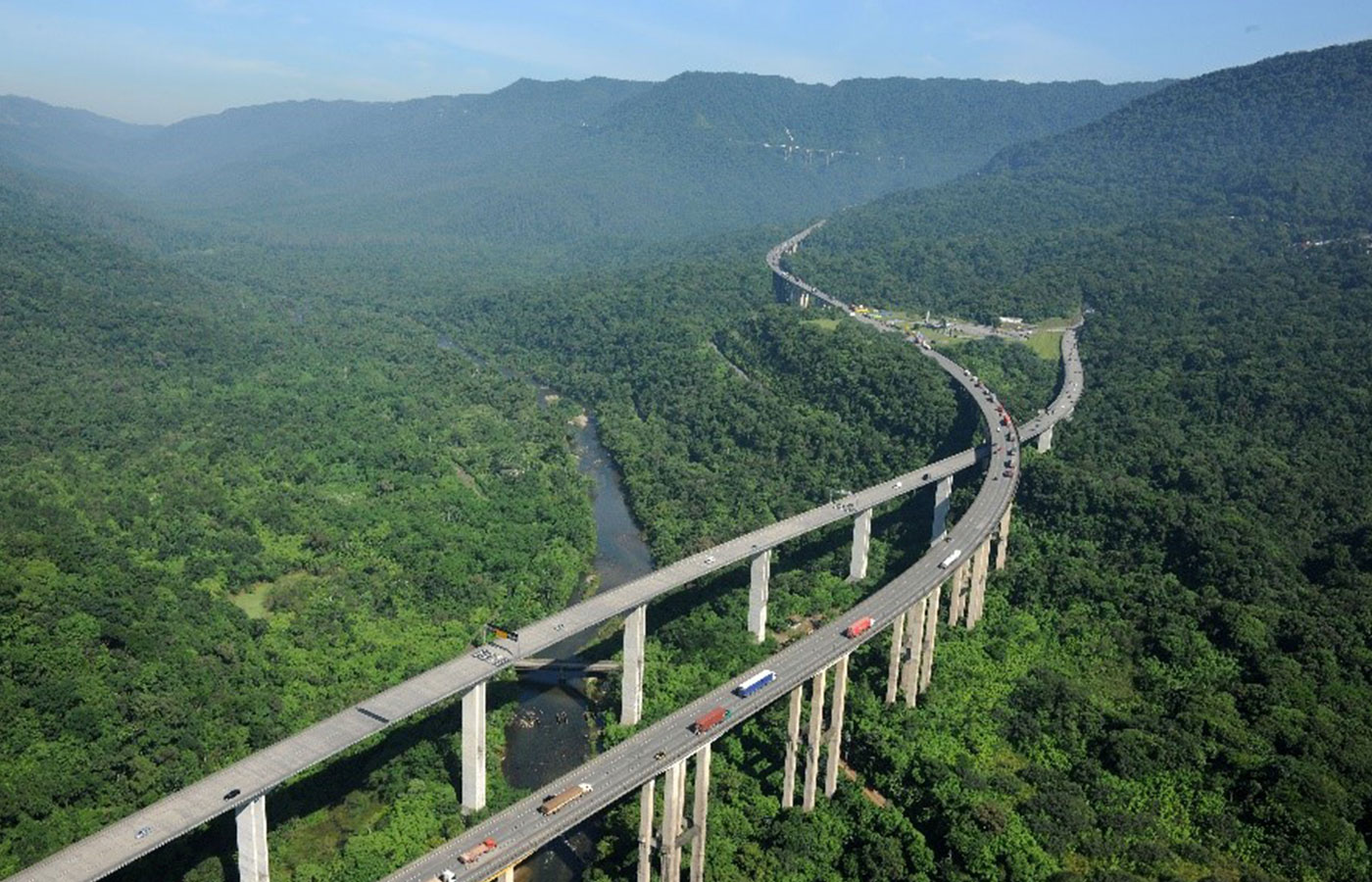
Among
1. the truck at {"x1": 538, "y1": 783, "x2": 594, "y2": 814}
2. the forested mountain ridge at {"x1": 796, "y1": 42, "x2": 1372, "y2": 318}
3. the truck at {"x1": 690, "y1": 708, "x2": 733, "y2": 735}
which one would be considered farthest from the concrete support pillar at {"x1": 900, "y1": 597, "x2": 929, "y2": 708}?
the forested mountain ridge at {"x1": 796, "y1": 42, "x2": 1372, "y2": 318}

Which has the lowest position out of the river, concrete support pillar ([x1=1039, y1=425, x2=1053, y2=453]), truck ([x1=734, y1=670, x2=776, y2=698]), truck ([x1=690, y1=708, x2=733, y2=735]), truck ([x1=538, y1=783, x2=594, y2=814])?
the river

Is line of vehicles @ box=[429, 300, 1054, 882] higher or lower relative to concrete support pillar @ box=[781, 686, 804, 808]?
higher

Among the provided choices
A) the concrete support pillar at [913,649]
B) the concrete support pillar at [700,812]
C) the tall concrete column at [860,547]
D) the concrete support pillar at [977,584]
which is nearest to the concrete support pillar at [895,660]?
the concrete support pillar at [913,649]

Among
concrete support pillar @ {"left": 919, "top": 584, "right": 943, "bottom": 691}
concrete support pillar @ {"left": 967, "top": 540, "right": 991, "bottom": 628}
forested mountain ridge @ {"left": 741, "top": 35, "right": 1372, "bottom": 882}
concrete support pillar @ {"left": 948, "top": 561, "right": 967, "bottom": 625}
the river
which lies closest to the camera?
forested mountain ridge @ {"left": 741, "top": 35, "right": 1372, "bottom": 882}

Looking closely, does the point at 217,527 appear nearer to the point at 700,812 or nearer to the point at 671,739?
the point at 671,739

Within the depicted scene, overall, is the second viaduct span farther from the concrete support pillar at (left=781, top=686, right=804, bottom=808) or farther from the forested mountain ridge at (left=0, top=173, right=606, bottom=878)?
the forested mountain ridge at (left=0, top=173, right=606, bottom=878)

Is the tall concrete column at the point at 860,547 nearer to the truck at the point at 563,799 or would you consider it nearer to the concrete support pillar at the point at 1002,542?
the concrete support pillar at the point at 1002,542
